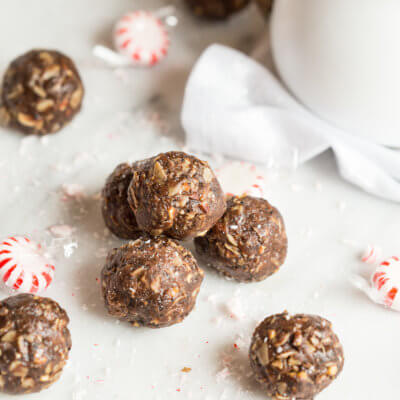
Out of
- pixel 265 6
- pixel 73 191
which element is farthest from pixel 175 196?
pixel 265 6

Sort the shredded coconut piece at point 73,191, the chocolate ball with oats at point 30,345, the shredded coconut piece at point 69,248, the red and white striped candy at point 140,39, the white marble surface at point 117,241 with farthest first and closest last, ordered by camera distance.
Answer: the red and white striped candy at point 140,39
the shredded coconut piece at point 73,191
the shredded coconut piece at point 69,248
the white marble surface at point 117,241
the chocolate ball with oats at point 30,345

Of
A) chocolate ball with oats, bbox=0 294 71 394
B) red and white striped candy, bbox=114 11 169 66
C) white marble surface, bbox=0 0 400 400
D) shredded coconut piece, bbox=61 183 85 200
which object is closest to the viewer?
chocolate ball with oats, bbox=0 294 71 394

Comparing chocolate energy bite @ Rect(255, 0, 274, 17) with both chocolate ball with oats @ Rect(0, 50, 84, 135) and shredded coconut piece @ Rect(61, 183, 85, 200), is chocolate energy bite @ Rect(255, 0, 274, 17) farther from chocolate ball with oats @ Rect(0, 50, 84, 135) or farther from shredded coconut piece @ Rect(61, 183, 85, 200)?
shredded coconut piece @ Rect(61, 183, 85, 200)

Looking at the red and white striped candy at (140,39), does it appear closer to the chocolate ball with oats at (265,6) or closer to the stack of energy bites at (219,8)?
the stack of energy bites at (219,8)

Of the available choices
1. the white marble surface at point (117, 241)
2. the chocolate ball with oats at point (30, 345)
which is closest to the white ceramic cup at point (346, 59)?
the white marble surface at point (117, 241)

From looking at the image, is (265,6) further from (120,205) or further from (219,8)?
(120,205)

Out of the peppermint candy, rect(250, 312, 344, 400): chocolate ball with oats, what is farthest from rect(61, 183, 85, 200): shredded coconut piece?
rect(250, 312, 344, 400): chocolate ball with oats

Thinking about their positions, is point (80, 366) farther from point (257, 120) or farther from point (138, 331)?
point (257, 120)
